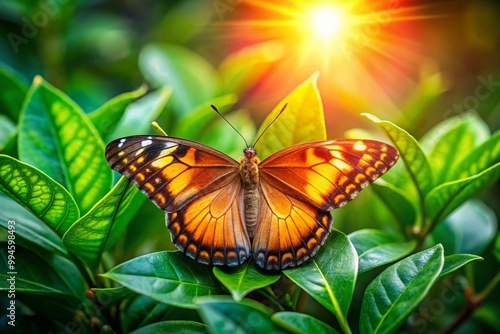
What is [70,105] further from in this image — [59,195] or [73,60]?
[73,60]

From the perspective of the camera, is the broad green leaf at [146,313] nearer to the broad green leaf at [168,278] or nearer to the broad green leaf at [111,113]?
the broad green leaf at [168,278]

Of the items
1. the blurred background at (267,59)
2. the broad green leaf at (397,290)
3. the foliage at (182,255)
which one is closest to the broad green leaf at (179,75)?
the blurred background at (267,59)

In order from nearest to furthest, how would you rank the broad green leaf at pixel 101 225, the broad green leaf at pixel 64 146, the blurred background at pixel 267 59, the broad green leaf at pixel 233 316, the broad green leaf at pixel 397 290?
the broad green leaf at pixel 233 316 < the broad green leaf at pixel 397 290 < the broad green leaf at pixel 101 225 < the broad green leaf at pixel 64 146 < the blurred background at pixel 267 59

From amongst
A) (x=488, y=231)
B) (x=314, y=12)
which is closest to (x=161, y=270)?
(x=488, y=231)

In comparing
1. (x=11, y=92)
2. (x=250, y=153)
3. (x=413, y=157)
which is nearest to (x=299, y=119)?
(x=250, y=153)

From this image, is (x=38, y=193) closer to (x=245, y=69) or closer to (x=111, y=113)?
(x=111, y=113)

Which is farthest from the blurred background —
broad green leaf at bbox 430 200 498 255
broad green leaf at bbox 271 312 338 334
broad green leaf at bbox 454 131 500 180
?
broad green leaf at bbox 271 312 338 334

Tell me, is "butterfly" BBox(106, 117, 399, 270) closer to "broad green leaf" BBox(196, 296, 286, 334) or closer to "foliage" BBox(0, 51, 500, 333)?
"foliage" BBox(0, 51, 500, 333)
